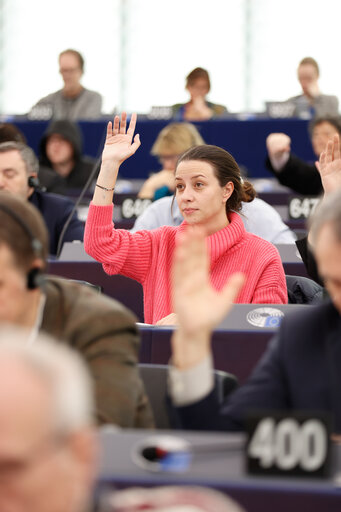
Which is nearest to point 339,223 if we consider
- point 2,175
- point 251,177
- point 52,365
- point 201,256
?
point 201,256

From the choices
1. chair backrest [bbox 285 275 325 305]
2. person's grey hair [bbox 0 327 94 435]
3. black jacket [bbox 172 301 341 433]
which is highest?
person's grey hair [bbox 0 327 94 435]

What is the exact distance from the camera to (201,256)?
1598 millimetres

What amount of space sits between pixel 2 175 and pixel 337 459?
3.28 m

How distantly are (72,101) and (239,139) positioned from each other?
5.28ft

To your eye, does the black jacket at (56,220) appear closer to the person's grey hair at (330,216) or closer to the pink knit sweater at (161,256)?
the pink knit sweater at (161,256)

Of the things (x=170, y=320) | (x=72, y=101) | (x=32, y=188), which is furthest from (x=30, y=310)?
(x=72, y=101)

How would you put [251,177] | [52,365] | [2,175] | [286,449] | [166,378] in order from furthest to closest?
1. [251,177]
2. [2,175]
3. [166,378]
4. [286,449]
5. [52,365]

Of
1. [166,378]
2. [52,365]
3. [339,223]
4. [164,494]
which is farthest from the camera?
[166,378]

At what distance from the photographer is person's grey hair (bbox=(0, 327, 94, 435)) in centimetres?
89

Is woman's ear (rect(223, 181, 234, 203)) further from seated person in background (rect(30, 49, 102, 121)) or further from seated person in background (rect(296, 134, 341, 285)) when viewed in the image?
seated person in background (rect(30, 49, 102, 121))

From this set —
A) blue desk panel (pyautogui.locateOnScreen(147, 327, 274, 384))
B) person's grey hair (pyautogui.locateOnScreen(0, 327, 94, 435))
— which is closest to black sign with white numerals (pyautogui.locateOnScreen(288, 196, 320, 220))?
blue desk panel (pyautogui.locateOnScreen(147, 327, 274, 384))

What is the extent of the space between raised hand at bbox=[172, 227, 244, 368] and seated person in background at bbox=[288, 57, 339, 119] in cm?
748

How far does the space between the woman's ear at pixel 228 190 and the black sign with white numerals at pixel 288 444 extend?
2255mm

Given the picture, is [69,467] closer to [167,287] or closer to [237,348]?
[237,348]
